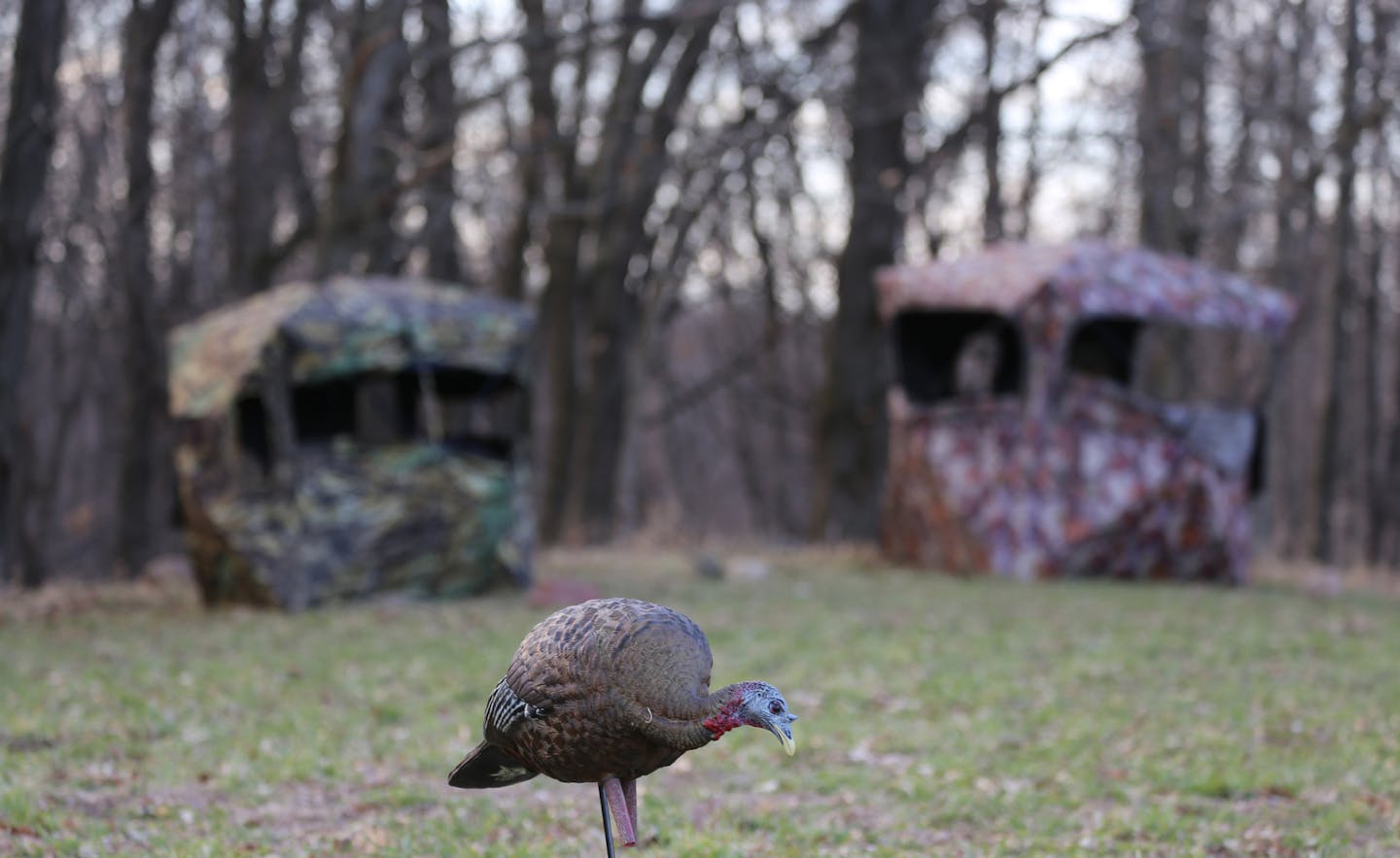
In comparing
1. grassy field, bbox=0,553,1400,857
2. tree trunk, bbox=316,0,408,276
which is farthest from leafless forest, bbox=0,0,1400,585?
grassy field, bbox=0,553,1400,857

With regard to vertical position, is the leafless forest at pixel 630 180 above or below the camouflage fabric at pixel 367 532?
above

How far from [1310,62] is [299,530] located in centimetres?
1652

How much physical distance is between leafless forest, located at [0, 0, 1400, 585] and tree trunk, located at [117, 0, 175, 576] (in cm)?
4

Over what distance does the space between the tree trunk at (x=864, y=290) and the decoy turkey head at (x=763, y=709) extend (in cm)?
1487

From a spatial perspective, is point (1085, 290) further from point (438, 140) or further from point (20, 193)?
point (20, 193)

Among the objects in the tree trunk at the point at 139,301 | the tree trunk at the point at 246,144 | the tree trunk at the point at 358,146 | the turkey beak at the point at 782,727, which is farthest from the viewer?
the tree trunk at the point at 246,144

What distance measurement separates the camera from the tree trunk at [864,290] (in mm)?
18922

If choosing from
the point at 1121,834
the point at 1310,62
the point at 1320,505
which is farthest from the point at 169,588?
the point at 1310,62

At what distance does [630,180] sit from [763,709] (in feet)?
54.1

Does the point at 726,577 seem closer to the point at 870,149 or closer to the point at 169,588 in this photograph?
the point at 169,588

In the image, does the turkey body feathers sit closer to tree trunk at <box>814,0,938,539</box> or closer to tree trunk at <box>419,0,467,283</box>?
tree trunk at <box>419,0,467,283</box>

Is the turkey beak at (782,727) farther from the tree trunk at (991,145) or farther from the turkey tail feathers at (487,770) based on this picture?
the tree trunk at (991,145)

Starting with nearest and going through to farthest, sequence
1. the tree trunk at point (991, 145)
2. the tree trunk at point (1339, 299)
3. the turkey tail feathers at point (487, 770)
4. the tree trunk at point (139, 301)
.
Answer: the turkey tail feathers at point (487, 770) < the tree trunk at point (139, 301) < the tree trunk at point (1339, 299) < the tree trunk at point (991, 145)

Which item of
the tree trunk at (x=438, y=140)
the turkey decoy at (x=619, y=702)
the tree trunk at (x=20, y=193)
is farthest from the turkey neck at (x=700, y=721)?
the tree trunk at (x=438, y=140)
